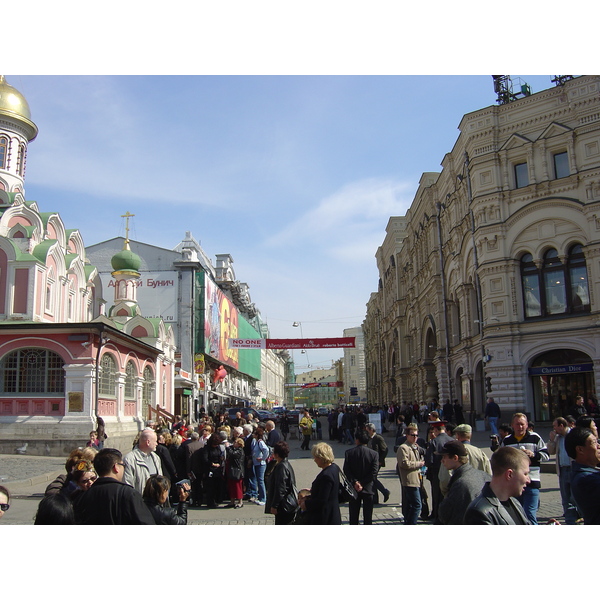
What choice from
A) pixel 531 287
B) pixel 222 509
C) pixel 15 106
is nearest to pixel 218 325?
pixel 15 106

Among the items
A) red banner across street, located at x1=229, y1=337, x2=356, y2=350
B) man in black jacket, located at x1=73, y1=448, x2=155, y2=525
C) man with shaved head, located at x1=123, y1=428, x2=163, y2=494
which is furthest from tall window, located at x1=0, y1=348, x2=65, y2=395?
man in black jacket, located at x1=73, y1=448, x2=155, y2=525

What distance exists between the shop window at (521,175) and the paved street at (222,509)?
12789mm

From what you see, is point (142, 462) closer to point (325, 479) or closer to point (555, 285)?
point (325, 479)

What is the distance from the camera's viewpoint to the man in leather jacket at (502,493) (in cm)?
399

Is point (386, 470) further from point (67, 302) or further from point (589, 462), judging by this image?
point (67, 302)

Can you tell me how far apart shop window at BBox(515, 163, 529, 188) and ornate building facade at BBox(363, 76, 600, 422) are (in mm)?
46

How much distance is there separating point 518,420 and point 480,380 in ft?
75.3

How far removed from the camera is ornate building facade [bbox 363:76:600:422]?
83.1ft

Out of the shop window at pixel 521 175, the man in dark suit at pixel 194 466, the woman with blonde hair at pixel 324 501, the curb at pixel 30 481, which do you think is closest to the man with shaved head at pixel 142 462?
the woman with blonde hair at pixel 324 501

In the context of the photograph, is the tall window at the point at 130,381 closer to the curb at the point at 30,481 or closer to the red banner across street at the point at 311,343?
the red banner across street at the point at 311,343

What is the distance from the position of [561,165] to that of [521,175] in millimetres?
1736

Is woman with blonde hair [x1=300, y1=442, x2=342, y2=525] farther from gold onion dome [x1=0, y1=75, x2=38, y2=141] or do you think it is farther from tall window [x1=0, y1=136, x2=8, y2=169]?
gold onion dome [x1=0, y1=75, x2=38, y2=141]

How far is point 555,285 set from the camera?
2638 cm

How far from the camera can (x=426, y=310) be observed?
135 feet
